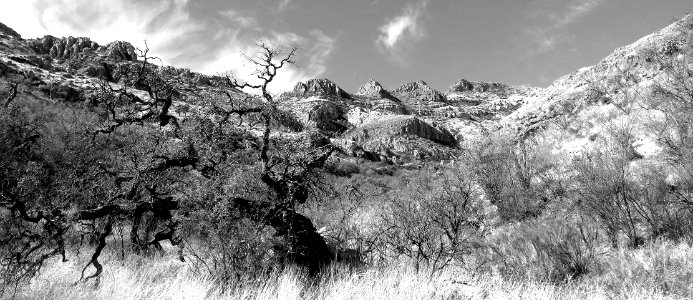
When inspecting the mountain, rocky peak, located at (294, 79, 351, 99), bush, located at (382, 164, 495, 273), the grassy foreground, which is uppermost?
rocky peak, located at (294, 79, 351, 99)

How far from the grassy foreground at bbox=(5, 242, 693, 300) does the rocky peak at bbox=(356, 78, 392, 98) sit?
173516mm

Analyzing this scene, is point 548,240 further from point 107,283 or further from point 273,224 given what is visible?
point 107,283

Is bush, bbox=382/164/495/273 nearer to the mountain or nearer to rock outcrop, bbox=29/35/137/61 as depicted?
the mountain

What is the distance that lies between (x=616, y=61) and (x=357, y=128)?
103m

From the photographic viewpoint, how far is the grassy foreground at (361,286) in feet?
19.4

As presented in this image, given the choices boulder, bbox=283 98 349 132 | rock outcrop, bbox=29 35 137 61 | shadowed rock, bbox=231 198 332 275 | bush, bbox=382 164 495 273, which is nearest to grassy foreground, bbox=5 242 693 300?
shadowed rock, bbox=231 198 332 275

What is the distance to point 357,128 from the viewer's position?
127 metres

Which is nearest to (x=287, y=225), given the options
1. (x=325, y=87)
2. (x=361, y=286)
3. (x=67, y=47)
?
(x=361, y=286)

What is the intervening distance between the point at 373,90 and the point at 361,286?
186 meters

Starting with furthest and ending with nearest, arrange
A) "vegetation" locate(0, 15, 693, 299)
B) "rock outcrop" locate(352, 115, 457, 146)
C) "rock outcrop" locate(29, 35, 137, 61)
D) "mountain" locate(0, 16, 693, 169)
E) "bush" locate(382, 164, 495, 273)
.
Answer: "rock outcrop" locate(352, 115, 457, 146) → "rock outcrop" locate(29, 35, 137, 61) → "mountain" locate(0, 16, 693, 169) → "bush" locate(382, 164, 495, 273) → "vegetation" locate(0, 15, 693, 299)

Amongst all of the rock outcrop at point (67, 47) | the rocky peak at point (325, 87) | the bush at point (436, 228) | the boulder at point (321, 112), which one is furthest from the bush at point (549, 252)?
the rocky peak at point (325, 87)

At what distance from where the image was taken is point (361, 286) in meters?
6.49

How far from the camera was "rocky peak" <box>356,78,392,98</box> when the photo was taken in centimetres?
18425

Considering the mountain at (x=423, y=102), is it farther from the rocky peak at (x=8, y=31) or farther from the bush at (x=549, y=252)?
the bush at (x=549, y=252)
